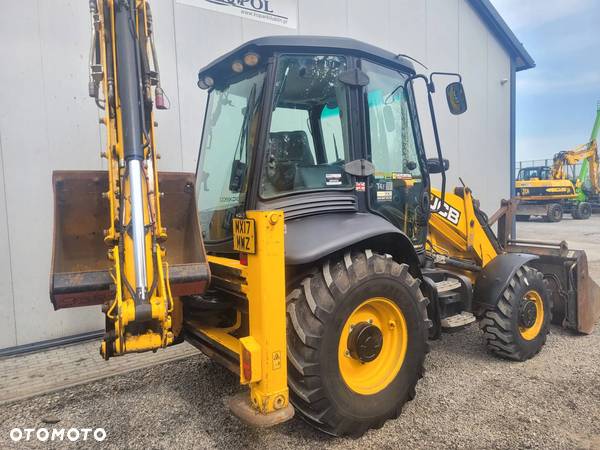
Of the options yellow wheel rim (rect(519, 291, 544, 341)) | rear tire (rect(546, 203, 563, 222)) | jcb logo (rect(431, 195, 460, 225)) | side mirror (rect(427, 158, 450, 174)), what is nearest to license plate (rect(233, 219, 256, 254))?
side mirror (rect(427, 158, 450, 174))

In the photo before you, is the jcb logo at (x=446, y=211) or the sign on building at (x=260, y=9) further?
the sign on building at (x=260, y=9)

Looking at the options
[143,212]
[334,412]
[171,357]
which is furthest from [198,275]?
[171,357]

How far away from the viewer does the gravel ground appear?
9.04ft

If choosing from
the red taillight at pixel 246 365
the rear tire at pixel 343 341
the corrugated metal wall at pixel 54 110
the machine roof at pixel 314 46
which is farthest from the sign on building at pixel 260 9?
the red taillight at pixel 246 365

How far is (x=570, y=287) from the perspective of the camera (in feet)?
15.0

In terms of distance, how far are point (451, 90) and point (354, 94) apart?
0.96m

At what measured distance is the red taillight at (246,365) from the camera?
2361 millimetres

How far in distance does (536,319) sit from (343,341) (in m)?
2.46

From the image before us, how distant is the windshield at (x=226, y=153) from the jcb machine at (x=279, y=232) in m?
0.02

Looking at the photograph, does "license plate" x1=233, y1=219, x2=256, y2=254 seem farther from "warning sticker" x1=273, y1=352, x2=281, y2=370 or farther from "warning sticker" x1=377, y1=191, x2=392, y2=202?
"warning sticker" x1=377, y1=191, x2=392, y2=202

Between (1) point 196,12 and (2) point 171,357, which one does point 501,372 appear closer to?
(2) point 171,357

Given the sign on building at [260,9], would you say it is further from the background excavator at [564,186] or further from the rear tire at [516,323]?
the background excavator at [564,186]

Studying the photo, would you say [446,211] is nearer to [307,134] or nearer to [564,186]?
[307,134]

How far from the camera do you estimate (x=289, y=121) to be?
10.0 feet
